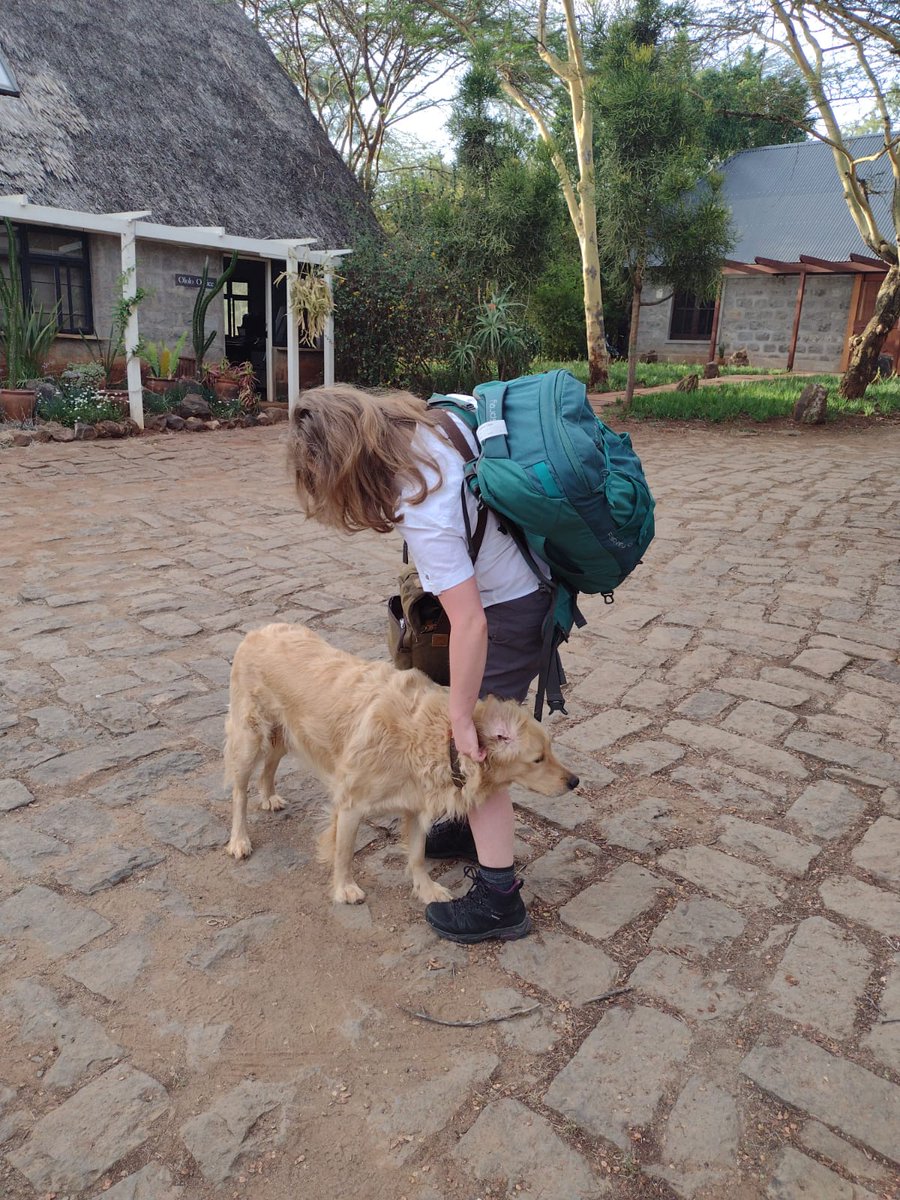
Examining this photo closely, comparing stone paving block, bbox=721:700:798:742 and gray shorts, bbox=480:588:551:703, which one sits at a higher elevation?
gray shorts, bbox=480:588:551:703

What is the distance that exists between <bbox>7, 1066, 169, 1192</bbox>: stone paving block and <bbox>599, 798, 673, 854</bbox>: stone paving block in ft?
5.85

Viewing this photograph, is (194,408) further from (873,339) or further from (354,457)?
(873,339)

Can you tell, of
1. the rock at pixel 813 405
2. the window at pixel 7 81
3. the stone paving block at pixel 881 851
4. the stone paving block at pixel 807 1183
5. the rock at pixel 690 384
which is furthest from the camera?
the rock at pixel 690 384

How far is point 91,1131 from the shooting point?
198 cm

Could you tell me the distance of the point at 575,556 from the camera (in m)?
2.30

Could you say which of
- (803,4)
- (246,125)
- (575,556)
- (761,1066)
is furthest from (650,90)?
(761,1066)

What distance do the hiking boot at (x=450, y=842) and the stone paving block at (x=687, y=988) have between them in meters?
0.79

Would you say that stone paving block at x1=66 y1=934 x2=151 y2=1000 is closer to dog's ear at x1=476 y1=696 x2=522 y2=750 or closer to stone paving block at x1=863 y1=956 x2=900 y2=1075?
dog's ear at x1=476 y1=696 x2=522 y2=750

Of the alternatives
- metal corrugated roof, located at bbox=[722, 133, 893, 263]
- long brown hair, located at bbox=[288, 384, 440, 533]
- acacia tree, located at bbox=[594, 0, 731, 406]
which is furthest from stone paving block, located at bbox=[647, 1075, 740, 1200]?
metal corrugated roof, located at bbox=[722, 133, 893, 263]

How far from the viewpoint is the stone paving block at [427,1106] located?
1987 millimetres

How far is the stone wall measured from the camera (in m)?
23.6

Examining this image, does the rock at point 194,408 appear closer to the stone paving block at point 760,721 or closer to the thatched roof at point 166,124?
the thatched roof at point 166,124

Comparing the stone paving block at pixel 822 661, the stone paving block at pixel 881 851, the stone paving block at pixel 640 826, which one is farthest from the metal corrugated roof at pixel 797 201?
the stone paving block at pixel 640 826

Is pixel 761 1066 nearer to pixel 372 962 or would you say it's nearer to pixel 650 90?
pixel 372 962
